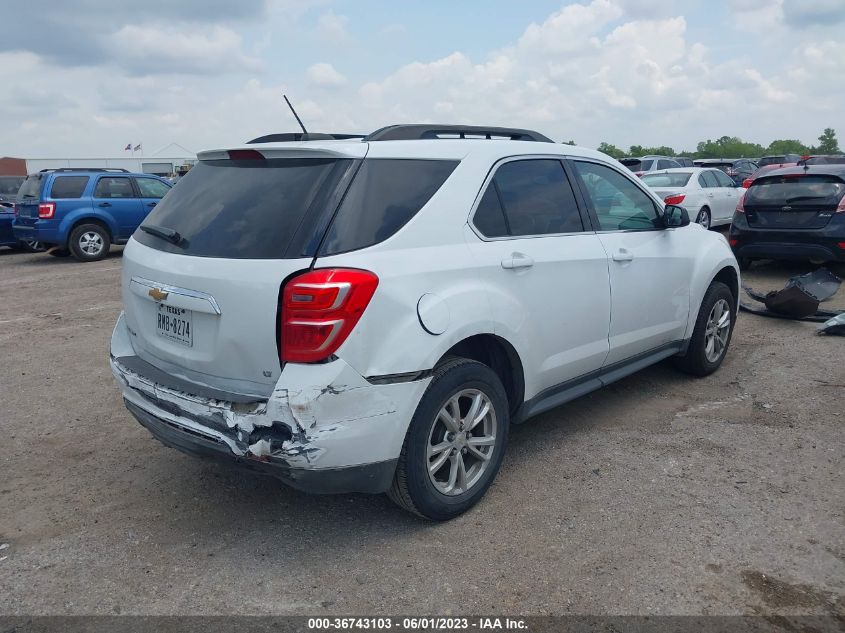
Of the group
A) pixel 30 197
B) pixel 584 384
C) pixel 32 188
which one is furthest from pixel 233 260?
pixel 32 188

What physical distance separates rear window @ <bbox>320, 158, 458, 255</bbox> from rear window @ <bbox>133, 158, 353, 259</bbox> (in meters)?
0.08

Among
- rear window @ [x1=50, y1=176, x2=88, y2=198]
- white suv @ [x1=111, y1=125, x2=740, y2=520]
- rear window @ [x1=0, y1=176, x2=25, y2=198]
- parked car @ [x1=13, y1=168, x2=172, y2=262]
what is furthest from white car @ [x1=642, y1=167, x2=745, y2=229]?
rear window @ [x1=0, y1=176, x2=25, y2=198]

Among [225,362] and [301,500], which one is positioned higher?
[225,362]

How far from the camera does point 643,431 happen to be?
446cm

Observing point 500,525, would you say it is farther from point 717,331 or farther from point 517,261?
point 717,331

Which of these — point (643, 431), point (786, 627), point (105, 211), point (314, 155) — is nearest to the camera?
point (786, 627)

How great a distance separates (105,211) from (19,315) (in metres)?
5.77

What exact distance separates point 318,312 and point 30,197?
12.8 metres

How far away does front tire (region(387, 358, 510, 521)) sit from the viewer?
10.3 ft

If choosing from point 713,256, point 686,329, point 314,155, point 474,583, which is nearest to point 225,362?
point 314,155

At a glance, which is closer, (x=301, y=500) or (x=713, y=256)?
(x=301, y=500)

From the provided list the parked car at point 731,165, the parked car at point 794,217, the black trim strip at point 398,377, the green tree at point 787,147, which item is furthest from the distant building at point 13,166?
the green tree at point 787,147

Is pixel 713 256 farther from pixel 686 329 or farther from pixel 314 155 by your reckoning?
pixel 314 155

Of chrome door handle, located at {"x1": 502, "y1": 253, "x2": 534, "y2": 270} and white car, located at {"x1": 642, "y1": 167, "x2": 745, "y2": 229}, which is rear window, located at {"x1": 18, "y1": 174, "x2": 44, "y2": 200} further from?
chrome door handle, located at {"x1": 502, "y1": 253, "x2": 534, "y2": 270}
